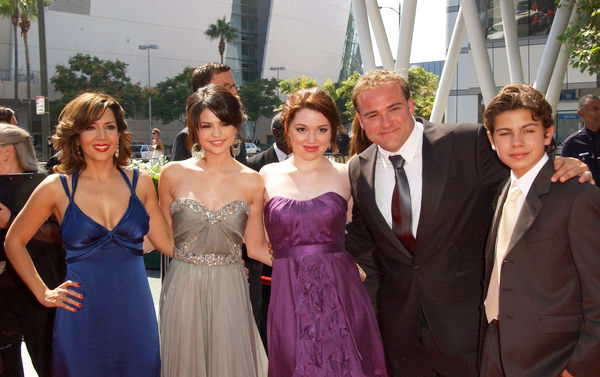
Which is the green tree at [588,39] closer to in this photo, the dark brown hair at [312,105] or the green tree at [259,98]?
the dark brown hair at [312,105]

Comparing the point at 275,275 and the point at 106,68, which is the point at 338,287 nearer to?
the point at 275,275

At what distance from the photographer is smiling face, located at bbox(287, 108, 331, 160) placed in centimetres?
334

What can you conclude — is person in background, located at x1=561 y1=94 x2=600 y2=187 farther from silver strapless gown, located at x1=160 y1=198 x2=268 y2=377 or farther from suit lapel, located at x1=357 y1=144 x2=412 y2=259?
silver strapless gown, located at x1=160 y1=198 x2=268 y2=377

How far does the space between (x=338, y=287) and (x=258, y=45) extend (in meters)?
71.6

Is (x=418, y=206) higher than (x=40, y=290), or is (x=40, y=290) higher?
(x=418, y=206)

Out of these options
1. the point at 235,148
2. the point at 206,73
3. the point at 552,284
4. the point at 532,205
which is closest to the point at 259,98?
the point at 206,73

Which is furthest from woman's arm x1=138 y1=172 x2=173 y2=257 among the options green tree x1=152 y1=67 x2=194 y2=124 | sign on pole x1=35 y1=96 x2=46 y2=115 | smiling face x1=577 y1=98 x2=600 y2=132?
green tree x1=152 y1=67 x2=194 y2=124

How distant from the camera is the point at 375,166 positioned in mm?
3301

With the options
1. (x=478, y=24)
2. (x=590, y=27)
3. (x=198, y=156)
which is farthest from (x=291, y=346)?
(x=478, y=24)

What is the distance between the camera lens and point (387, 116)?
3.12 meters

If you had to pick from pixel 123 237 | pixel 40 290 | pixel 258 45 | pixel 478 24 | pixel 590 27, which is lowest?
pixel 40 290

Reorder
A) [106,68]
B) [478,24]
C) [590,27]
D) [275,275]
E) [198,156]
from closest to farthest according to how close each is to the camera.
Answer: [275,275] < [198,156] < [590,27] < [478,24] < [106,68]

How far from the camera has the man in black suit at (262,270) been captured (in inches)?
184

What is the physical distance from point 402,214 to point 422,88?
38578 mm
